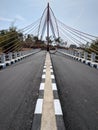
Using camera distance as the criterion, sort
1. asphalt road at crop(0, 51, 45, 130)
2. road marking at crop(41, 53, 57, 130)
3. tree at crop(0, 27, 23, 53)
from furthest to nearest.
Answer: tree at crop(0, 27, 23, 53) < asphalt road at crop(0, 51, 45, 130) < road marking at crop(41, 53, 57, 130)

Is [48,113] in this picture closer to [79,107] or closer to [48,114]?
[48,114]

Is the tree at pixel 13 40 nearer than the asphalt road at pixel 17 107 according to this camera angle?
No

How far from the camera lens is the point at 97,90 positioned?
5.94 metres

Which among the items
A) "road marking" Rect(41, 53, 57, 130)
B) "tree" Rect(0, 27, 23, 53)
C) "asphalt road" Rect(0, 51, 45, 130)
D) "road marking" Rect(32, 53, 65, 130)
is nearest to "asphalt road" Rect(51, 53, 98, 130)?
"road marking" Rect(32, 53, 65, 130)

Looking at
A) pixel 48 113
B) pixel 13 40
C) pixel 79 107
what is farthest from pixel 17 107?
pixel 13 40

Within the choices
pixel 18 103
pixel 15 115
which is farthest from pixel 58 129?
pixel 18 103

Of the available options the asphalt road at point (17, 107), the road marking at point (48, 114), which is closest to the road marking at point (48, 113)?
the road marking at point (48, 114)

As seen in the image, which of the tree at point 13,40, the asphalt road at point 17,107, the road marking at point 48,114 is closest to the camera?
the road marking at point 48,114

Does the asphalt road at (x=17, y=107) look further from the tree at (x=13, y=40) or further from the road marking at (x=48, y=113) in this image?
the tree at (x=13, y=40)

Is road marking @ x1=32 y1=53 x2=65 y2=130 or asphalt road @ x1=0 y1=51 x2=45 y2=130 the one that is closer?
road marking @ x1=32 y1=53 x2=65 y2=130

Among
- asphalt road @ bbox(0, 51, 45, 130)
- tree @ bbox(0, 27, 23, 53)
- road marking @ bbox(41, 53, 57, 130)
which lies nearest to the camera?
road marking @ bbox(41, 53, 57, 130)

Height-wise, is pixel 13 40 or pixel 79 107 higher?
pixel 79 107

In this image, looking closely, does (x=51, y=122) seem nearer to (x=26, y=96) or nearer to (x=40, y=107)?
(x=40, y=107)

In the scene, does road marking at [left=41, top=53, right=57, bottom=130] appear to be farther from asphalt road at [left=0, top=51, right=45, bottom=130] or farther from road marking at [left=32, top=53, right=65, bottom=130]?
asphalt road at [left=0, top=51, right=45, bottom=130]
